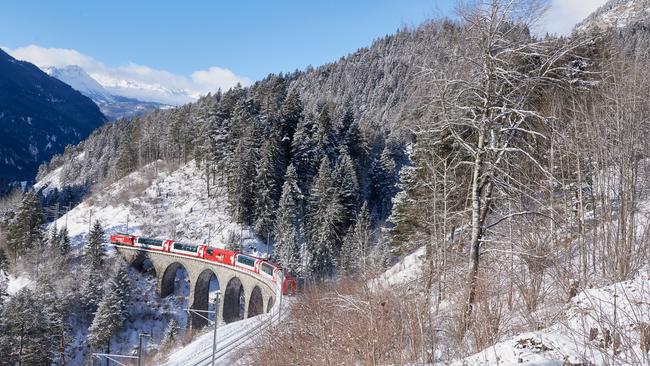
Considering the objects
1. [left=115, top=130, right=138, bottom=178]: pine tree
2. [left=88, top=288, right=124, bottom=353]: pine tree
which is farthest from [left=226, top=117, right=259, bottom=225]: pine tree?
[left=115, top=130, right=138, bottom=178]: pine tree

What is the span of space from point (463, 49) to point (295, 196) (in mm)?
40234

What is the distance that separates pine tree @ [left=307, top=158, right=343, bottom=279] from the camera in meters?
39.7

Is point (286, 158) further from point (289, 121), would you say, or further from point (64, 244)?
point (64, 244)

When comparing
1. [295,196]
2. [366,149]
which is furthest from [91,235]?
[366,149]

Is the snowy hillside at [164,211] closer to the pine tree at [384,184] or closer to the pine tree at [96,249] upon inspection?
the pine tree at [96,249]

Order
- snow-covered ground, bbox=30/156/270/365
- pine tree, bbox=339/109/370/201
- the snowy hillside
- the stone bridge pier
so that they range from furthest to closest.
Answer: pine tree, bbox=339/109/370/201 → the snowy hillside → snow-covered ground, bbox=30/156/270/365 → the stone bridge pier

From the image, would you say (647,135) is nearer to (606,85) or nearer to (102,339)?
(606,85)

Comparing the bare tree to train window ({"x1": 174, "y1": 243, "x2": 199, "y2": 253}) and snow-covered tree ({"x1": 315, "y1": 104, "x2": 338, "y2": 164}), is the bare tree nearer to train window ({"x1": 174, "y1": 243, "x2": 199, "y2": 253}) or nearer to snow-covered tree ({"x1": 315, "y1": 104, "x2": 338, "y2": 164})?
train window ({"x1": 174, "y1": 243, "x2": 199, "y2": 253})

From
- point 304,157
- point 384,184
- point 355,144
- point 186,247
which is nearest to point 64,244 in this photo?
point 186,247

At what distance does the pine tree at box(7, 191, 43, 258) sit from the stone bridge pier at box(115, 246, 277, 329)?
10329 millimetres

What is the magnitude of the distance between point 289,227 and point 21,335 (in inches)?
882

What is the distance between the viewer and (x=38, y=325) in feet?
93.9

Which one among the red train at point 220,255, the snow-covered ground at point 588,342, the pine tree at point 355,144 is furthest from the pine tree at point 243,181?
the snow-covered ground at point 588,342

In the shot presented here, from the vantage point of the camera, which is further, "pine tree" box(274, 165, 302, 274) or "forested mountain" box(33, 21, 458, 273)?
"forested mountain" box(33, 21, 458, 273)
